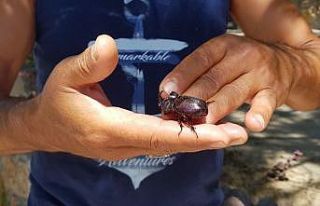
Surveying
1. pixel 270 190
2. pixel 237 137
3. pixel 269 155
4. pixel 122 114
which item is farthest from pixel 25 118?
pixel 269 155

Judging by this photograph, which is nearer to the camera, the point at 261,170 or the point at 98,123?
the point at 98,123

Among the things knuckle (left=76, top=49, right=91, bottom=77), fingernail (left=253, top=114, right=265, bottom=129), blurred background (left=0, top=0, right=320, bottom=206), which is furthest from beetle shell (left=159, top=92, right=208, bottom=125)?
blurred background (left=0, top=0, right=320, bottom=206)

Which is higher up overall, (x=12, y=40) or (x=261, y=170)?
(x=12, y=40)

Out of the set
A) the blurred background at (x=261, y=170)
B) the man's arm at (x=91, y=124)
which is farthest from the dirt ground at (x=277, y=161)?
the man's arm at (x=91, y=124)

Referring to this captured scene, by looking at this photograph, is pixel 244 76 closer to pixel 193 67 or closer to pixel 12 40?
pixel 193 67

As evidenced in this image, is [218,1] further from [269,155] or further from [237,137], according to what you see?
[269,155]

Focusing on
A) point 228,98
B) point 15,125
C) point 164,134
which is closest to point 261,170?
point 15,125
